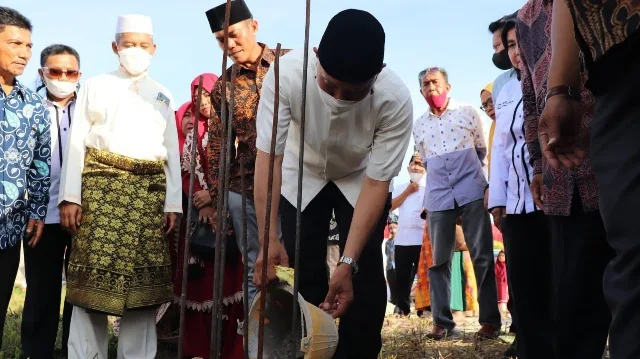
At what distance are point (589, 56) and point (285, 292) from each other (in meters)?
1.77

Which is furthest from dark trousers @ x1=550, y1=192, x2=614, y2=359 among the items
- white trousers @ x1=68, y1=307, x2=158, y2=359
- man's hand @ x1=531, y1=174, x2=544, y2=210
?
white trousers @ x1=68, y1=307, x2=158, y2=359

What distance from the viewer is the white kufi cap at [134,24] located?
15.6ft

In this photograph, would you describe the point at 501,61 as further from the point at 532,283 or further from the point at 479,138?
the point at 532,283

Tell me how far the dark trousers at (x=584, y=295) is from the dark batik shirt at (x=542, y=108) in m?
0.09

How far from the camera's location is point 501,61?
18.6 ft

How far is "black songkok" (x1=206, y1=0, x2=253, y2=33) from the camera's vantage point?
194 inches

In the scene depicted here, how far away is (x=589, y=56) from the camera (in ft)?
5.49

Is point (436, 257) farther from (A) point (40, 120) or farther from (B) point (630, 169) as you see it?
(B) point (630, 169)

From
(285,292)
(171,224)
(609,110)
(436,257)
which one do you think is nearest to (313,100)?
(285,292)

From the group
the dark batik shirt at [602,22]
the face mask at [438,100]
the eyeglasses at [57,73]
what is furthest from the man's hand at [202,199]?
the dark batik shirt at [602,22]

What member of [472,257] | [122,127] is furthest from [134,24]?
[472,257]

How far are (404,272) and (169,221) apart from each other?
4.47 metres

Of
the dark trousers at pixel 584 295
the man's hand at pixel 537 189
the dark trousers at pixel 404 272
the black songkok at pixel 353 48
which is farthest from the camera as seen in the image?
the dark trousers at pixel 404 272

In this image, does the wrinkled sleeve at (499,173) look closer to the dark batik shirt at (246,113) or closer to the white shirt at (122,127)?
the dark batik shirt at (246,113)
